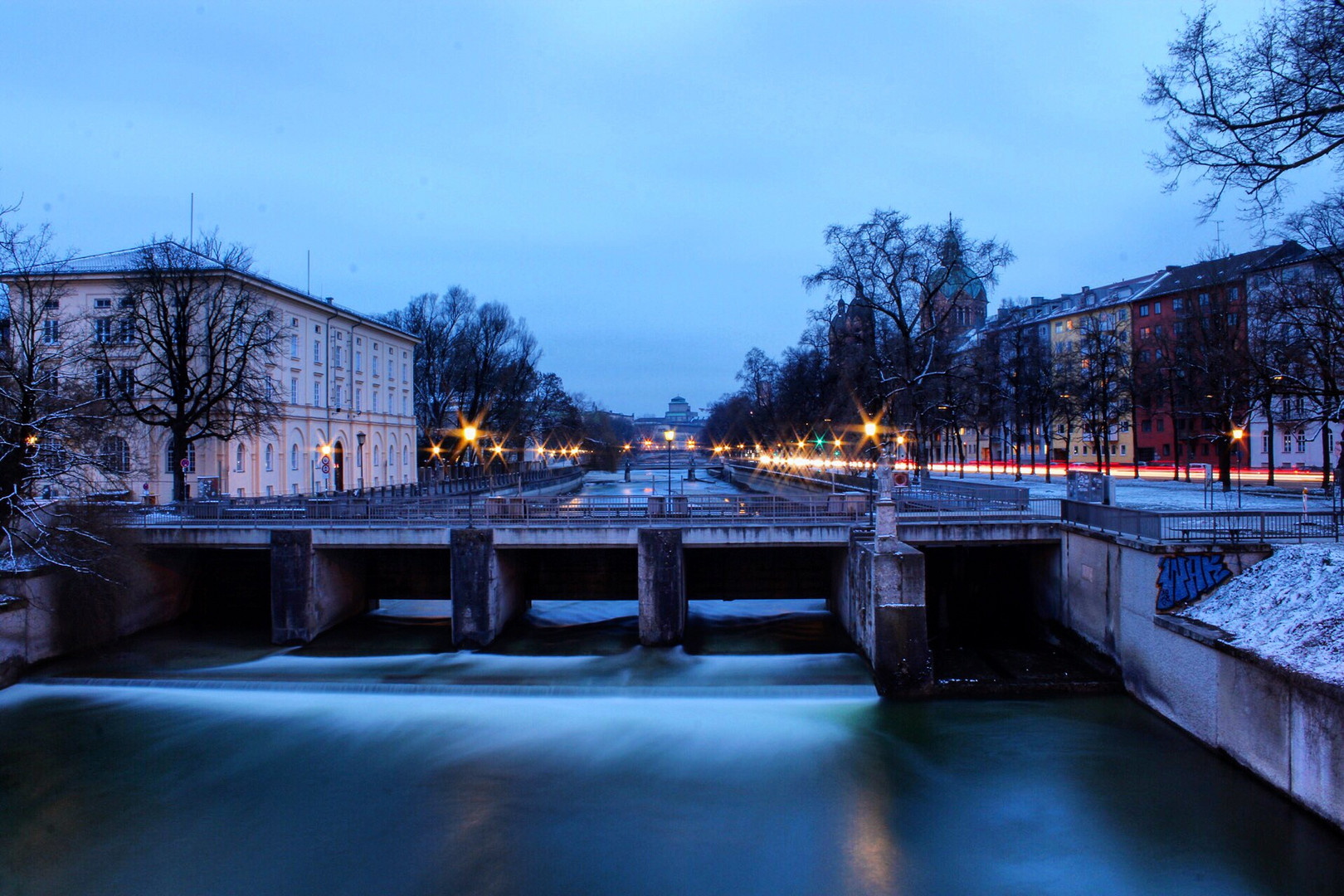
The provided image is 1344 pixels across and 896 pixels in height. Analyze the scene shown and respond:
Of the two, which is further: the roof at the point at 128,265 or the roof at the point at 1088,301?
the roof at the point at 1088,301

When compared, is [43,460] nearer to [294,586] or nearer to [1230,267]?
[294,586]

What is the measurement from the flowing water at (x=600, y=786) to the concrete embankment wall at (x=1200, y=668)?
0.60 meters

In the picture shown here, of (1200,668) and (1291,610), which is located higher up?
(1291,610)

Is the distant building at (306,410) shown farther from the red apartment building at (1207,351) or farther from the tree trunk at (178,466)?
the red apartment building at (1207,351)

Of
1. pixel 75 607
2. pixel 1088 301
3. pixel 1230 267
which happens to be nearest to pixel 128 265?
pixel 75 607

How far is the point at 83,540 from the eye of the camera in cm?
2302

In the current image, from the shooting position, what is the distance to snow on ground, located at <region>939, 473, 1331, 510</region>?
27016 mm

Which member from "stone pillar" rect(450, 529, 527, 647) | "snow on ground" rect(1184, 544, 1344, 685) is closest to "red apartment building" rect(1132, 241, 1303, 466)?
"snow on ground" rect(1184, 544, 1344, 685)

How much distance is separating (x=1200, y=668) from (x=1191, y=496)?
20.2 m

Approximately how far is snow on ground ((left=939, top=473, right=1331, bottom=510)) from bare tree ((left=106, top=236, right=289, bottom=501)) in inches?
1409

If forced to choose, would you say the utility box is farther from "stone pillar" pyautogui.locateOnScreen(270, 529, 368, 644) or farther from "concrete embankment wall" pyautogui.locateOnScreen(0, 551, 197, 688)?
"concrete embankment wall" pyautogui.locateOnScreen(0, 551, 197, 688)

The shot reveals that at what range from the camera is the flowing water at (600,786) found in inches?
498

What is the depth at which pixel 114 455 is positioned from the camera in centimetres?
2484

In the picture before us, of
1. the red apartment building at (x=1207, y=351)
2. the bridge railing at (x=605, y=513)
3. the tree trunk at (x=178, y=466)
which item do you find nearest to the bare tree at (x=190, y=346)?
the tree trunk at (x=178, y=466)
